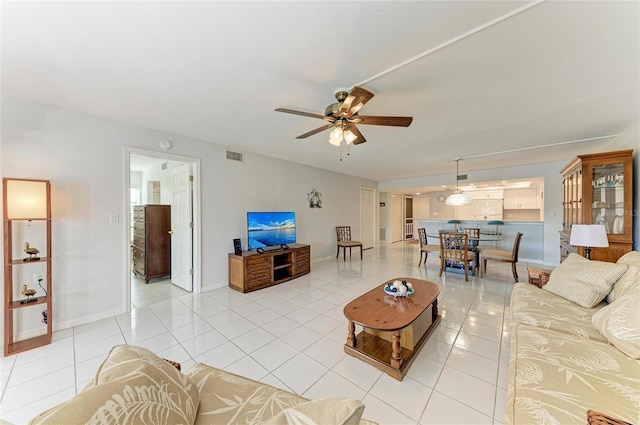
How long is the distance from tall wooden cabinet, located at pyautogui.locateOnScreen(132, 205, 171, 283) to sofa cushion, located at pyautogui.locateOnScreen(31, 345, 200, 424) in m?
3.94

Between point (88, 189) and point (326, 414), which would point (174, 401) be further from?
point (88, 189)

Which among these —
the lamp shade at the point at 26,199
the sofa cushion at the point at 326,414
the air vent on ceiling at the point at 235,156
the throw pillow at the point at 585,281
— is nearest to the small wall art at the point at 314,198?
the air vent on ceiling at the point at 235,156

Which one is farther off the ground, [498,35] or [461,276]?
[498,35]

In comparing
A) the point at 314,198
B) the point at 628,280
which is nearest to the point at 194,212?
the point at 314,198

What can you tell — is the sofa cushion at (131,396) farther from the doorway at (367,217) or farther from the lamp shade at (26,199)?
the doorway at (367,217)

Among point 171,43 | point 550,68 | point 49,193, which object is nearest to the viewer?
point 171,43

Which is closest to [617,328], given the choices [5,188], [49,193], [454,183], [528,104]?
[528,104]

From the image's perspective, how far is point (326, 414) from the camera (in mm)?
681

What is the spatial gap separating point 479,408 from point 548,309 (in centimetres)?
109

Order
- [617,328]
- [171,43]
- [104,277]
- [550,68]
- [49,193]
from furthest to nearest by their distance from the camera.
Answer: [104,277] → [49,193] → [550,68] → [171,43] → [617,328]

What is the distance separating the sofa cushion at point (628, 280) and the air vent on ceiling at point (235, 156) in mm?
4728

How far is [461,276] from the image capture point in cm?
451

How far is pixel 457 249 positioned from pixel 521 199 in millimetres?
→ 5778

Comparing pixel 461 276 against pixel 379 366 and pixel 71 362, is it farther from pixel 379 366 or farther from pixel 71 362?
pixel 71 362
